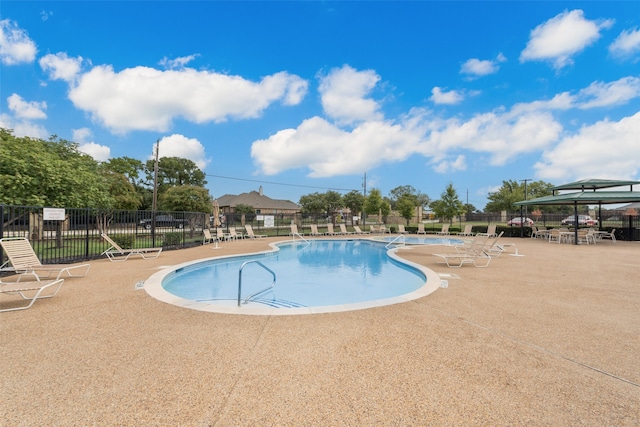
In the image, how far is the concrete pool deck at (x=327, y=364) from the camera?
2135 mm

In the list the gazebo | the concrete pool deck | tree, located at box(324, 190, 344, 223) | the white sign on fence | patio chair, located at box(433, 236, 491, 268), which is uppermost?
tree, located at box(324, 190, 344, 223)

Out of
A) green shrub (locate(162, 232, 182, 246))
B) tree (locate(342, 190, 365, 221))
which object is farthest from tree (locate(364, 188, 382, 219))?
green shrub (locate(162, 232, 182, 246))

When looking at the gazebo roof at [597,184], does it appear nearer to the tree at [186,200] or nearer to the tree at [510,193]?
the tree at [510,193]

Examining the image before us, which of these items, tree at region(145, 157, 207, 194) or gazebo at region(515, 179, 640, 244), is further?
tree at region(145, 157, 207, 194)

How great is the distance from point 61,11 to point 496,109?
21284 millimetres

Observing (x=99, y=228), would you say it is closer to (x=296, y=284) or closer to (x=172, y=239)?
(x=172, y=239)

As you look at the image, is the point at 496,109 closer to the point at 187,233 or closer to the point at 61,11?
the point at 187,233

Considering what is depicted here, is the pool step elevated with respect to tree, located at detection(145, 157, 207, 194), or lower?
lower

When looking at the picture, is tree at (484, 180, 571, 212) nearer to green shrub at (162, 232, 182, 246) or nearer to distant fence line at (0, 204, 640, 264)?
distant fence line at (0, 204, 640, 264)

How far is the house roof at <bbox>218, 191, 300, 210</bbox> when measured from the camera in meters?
53.9

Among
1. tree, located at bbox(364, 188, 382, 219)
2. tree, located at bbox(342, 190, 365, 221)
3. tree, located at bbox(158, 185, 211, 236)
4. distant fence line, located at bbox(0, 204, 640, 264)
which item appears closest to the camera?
distant fence line, located at bbox(0, 204, 640, 264)

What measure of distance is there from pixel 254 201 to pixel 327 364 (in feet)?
175

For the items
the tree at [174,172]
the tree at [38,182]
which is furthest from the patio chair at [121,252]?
the tree at [174,172]

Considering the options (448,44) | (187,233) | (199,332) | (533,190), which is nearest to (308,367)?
(199,332)
